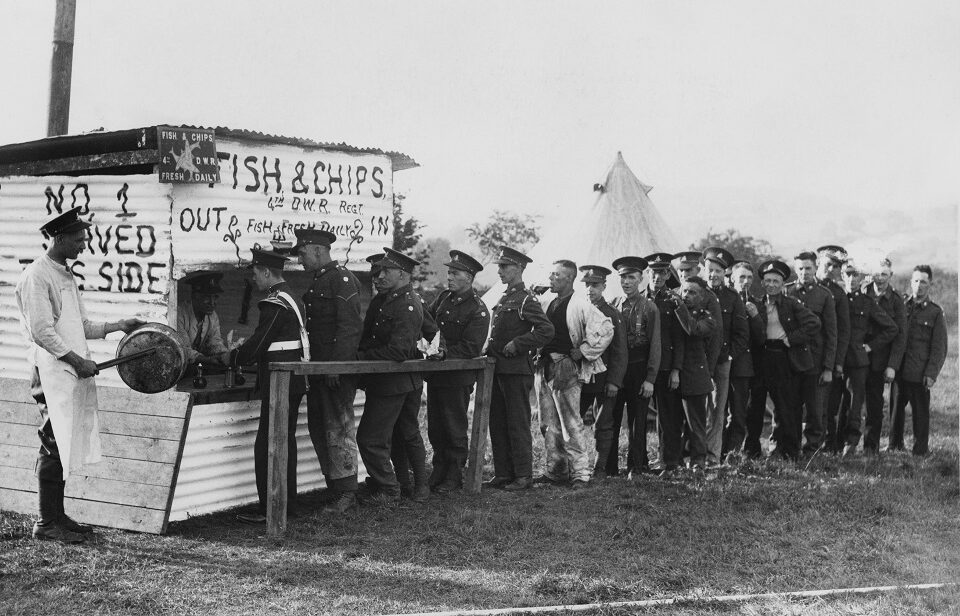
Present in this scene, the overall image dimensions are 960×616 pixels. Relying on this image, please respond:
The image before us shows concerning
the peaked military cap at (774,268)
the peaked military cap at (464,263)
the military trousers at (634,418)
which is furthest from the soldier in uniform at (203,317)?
the peaked military cap at (774,268)

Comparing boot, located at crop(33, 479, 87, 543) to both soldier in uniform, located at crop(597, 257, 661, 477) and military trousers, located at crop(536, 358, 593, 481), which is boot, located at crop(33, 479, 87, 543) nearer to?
military trousers, located at crop(536, 358, 593, 481)

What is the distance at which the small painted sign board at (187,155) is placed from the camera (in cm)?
650

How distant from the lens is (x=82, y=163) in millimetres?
6941

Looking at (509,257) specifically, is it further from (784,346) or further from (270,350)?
(784,346)

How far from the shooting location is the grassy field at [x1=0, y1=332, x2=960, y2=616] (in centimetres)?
505

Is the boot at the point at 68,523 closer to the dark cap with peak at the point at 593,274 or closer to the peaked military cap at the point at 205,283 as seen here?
the peaked military cap at the point at 205,283

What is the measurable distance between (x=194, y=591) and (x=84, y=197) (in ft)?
10.7

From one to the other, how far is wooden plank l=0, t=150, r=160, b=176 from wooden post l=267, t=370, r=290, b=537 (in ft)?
6.07

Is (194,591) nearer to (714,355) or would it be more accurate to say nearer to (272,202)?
(272,202)

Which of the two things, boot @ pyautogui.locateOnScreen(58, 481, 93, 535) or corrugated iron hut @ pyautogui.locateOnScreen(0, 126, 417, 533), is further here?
corrugated iron hut @ pyautogui.locateOnScreen(0, 126, 417, 533)

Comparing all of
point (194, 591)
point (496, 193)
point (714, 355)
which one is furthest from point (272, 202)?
point (496, 193)

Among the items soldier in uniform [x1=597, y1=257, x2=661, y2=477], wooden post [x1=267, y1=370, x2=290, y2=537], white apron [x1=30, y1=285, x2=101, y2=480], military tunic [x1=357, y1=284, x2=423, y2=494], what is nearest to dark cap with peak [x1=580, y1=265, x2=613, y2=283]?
soldier in uniform [x1=597, y1=257, x2=661, y2=477]

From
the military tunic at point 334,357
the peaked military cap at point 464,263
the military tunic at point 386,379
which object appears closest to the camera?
the military tunic at point 334,357

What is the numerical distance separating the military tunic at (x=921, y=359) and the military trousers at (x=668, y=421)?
2856 millimetres
